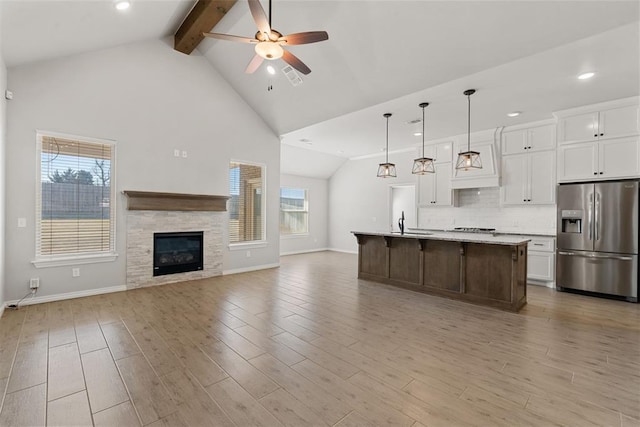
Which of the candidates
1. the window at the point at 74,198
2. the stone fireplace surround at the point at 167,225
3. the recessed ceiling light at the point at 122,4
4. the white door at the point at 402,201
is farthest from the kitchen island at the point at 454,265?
the recessed ceiling light at the point at 122,4

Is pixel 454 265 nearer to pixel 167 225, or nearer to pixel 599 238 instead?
pixel 599 238

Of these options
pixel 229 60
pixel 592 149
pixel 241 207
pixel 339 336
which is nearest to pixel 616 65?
pixel 592 149

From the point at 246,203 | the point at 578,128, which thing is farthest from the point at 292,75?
the point at 578,128

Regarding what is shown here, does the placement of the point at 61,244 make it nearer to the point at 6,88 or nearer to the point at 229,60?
the point at 6,88

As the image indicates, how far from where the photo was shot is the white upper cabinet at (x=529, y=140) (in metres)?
5.38

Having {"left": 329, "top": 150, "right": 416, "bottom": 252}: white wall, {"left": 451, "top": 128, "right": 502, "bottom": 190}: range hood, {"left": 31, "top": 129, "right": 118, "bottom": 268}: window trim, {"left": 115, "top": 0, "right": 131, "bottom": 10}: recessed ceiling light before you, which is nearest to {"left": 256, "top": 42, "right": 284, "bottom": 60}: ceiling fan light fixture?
{"left": 115, "top": 0, "right": 131, "bottom": 10}: recessed ceiling light

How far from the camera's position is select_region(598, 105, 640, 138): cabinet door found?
446cm

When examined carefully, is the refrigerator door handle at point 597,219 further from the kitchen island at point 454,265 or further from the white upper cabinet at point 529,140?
the kitchen island at point 454,265

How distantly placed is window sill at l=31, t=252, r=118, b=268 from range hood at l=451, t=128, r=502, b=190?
6.42 m

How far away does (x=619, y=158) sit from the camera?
4590mm

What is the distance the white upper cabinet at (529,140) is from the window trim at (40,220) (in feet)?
23.3

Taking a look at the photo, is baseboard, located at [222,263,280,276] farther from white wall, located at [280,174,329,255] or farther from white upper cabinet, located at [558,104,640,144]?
white upper cabinet, located at [558,104,640,144]

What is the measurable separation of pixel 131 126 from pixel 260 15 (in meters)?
3.44

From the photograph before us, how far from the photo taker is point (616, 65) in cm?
352
